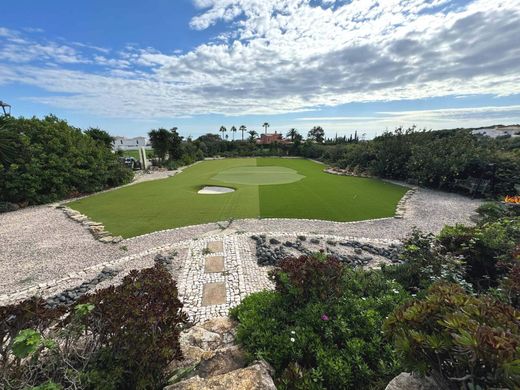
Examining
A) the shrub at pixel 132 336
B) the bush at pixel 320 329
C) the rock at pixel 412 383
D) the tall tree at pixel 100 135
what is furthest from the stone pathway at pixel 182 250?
the tall tree at pixel 100 135

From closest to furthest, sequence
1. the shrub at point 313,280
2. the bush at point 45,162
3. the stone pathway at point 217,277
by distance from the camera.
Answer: the shrub at point 313,280 → the stone pathway at point 217,277 → the bush at point 45,162

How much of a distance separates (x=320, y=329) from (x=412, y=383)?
3.57 ft

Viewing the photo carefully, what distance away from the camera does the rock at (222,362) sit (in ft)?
8.00

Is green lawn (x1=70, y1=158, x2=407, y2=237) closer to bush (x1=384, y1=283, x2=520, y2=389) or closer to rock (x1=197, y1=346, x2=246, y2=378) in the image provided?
rock (x1=197, y1=346, x2=246, y2=378)

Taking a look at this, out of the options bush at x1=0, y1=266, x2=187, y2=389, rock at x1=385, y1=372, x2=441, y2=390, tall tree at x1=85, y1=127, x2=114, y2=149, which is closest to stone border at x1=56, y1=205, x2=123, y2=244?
bush at x1=0, y1=266, x2=187, y2=389

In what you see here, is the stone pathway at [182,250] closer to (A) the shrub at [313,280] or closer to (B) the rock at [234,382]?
(A) the shrub at [313,280]

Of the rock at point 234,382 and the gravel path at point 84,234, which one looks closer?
the rock at point 234,382

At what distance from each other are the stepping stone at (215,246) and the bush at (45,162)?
963 centimetres

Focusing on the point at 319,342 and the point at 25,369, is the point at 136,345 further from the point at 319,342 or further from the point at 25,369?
the point at 319,342

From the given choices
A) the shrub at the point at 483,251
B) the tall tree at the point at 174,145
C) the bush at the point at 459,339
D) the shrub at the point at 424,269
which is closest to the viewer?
the bush at the point at 459,339

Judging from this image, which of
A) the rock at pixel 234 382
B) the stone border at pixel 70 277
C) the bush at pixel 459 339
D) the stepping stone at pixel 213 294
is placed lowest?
the stepping stone at pixel 213 294

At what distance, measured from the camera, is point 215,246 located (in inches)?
261

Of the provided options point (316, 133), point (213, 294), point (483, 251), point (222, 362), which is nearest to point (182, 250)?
point (213, 294)

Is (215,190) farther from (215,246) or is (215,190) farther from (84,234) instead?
(215,246)
